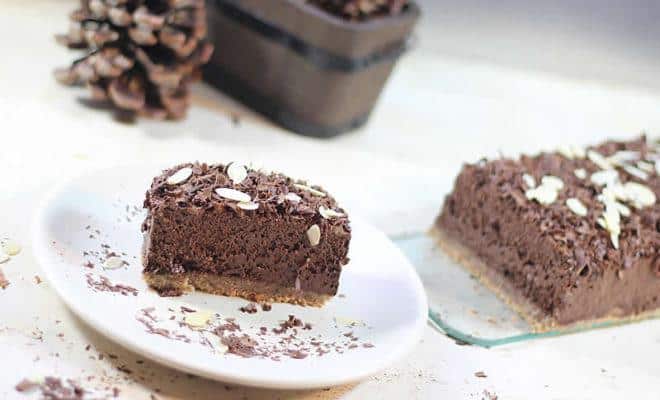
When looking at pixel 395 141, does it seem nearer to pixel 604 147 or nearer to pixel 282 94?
pixel 282 94

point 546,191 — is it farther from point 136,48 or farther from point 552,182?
point 136,48

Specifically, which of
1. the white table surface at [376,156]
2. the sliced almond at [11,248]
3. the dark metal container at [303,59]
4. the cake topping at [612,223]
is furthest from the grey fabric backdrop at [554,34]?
the sliced almond at [11,248]

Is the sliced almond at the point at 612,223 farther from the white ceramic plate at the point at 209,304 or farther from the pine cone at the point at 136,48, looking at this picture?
the pine cone at the point at 136,48

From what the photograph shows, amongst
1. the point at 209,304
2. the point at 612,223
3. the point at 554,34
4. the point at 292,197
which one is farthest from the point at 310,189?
the point at 554,34

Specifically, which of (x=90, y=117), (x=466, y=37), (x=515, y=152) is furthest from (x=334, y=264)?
(x=466, y=37)

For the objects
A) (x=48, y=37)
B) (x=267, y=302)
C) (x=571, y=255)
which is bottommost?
(x=48, y=37)

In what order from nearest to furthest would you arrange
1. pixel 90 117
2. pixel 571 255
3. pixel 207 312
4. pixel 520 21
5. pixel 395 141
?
pixel 207 312, pixel 571 255, pixel 90 117, pixel 395 141, pixel 520 21
